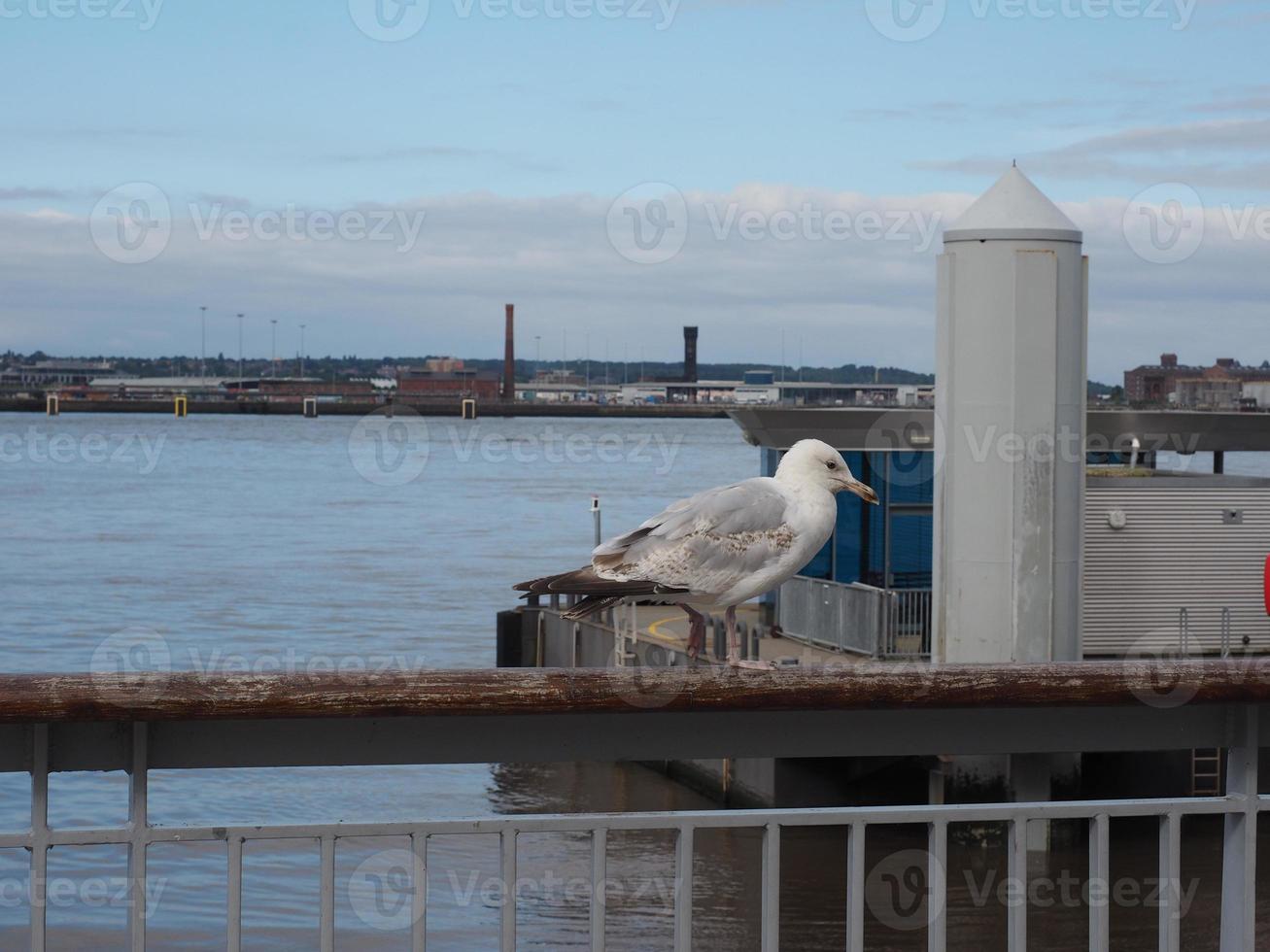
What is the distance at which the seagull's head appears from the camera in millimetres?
5754

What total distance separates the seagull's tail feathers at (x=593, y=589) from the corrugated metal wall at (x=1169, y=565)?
15.9m

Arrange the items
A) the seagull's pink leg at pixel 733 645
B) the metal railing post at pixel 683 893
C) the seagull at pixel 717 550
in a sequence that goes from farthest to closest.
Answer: the seagull at pixel 717 550 → the seagull's pink leg at pixel 733 645 → the metal railing post at pixel 683 893

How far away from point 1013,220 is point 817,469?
11.5 meters

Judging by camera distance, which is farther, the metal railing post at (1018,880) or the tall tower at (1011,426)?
the tall tower at (1011,426)

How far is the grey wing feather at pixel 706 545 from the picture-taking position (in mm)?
5469

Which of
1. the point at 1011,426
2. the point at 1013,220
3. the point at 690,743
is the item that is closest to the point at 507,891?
the point at 690,743

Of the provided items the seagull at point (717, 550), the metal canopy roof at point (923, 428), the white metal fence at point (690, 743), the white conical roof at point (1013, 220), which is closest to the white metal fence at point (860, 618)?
the metal canopy roof at point (923, 428)

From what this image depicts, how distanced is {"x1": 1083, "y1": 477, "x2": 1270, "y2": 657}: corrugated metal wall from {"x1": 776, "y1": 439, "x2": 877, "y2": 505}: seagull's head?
15316 mm

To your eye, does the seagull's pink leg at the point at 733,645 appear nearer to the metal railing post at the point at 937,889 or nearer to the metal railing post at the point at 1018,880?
the metal railing post at the point at 937,889

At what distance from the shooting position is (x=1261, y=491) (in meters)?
22.0

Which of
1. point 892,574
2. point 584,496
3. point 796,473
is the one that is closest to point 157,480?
point 584,496

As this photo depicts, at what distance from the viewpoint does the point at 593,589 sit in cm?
526

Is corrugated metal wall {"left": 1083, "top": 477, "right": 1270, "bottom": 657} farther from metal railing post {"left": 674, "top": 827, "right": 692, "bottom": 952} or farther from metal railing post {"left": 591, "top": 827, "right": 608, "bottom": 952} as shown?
metal railing post {"left": 591, "top": 827, "right": 608, "bottom": 952}

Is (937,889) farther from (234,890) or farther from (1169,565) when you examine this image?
(1169,565)
